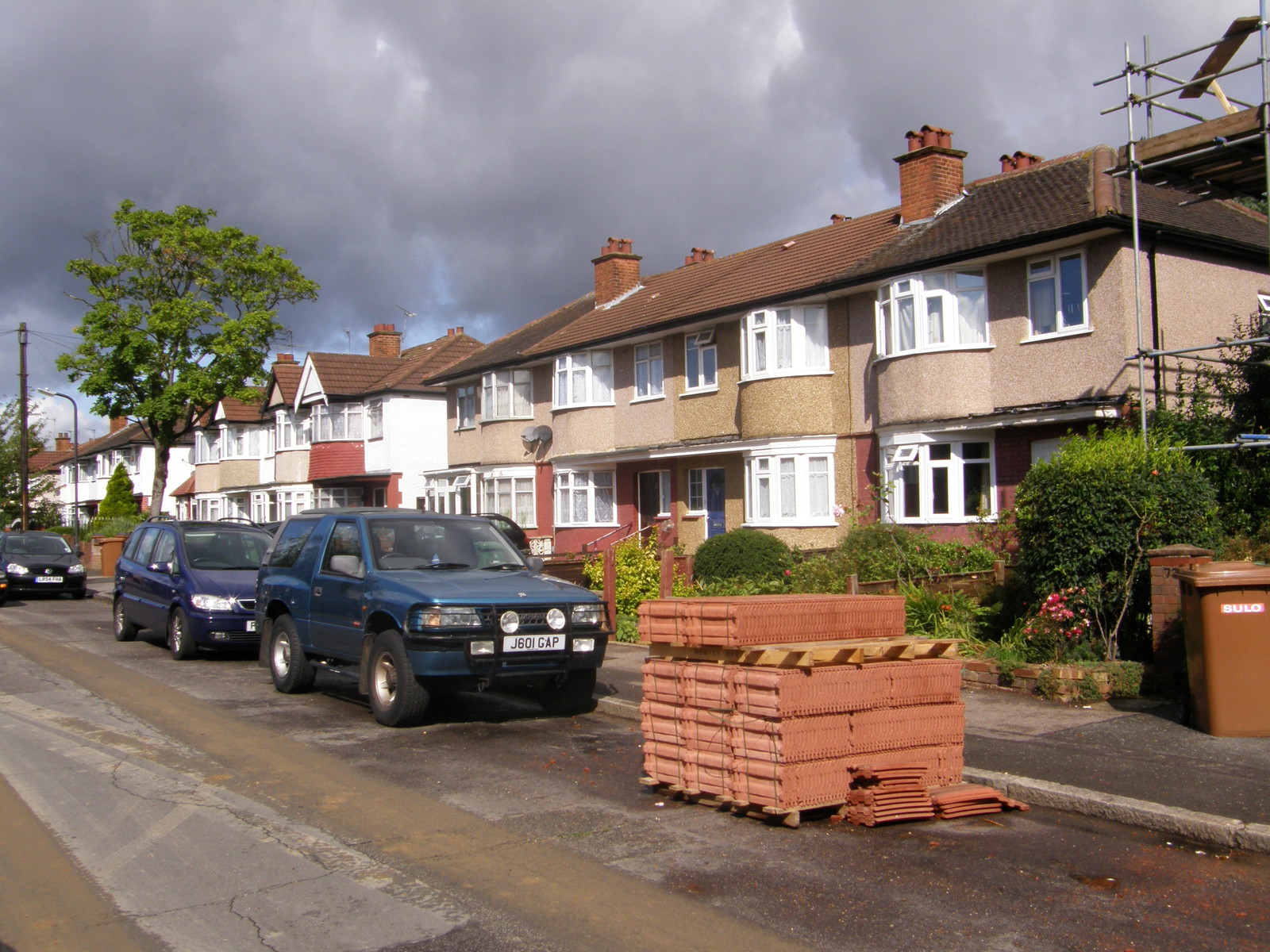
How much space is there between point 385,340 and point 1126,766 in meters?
42.8

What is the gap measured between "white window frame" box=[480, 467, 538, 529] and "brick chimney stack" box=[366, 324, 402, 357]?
16.0 m

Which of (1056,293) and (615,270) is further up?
(615,270)

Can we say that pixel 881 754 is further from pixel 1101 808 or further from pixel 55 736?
pixel 55 736

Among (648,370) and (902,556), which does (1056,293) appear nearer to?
(902,556)

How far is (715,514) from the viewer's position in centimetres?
2470

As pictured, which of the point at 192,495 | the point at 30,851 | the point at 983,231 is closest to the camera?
the point at 30,851

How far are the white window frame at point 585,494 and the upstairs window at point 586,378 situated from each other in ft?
6.13

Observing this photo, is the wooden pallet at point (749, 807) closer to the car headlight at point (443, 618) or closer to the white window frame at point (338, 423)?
the car headlight at point (443, 618)

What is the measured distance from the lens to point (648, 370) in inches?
1058

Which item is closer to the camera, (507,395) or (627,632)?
(627,632)

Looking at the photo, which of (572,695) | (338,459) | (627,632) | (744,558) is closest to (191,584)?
(627,632)

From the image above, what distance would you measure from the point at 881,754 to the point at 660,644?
153 cm

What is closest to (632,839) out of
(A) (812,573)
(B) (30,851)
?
(B) (30,851)

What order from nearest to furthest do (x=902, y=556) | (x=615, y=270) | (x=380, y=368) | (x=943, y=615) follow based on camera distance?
(x=943, y=615)
(x=902, y=556)
(x=615, y=270)
(x=380, y=368)
